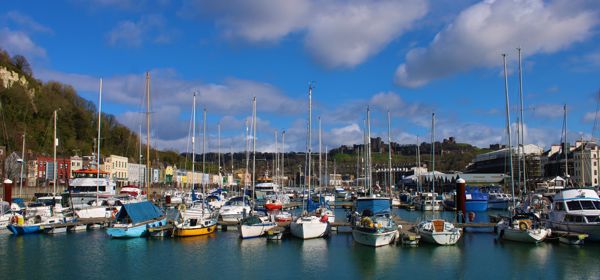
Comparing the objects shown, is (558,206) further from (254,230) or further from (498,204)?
(498,204)

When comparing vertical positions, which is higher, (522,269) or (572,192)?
(572,192)

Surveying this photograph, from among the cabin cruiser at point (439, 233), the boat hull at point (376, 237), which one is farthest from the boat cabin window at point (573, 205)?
the boat hull at point (376, 237)

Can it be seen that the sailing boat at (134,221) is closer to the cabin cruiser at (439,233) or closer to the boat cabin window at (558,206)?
the cabin cruiser at (439,233)

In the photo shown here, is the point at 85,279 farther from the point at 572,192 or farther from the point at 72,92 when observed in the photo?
the point at 72,92

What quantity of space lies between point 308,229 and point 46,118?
11443 cm

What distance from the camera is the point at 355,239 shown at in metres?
41.0

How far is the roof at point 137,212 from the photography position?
44919mm

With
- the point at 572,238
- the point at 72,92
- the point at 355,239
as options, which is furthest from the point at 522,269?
the point at 72,92

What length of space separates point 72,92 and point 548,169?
152084 millimetres

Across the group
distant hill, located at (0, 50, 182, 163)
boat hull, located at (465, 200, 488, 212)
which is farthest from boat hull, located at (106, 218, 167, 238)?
distant hill, located at (0, 50, 182, 163)

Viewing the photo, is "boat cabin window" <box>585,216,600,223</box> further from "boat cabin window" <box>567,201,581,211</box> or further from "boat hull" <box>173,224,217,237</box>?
"boat hull" <box>173,224,217,237</box>

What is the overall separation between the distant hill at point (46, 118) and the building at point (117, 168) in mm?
3937

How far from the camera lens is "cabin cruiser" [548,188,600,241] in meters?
39.6

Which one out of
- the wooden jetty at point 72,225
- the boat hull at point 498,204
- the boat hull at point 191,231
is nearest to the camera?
the boat hull at point 191,231
